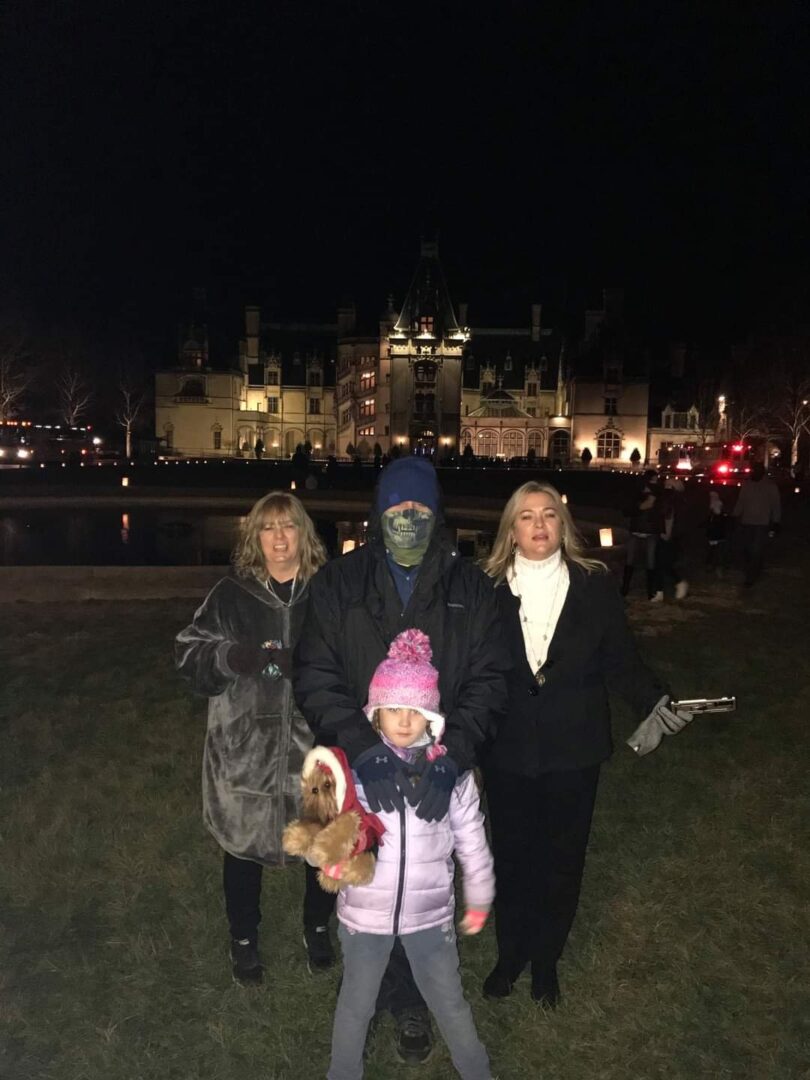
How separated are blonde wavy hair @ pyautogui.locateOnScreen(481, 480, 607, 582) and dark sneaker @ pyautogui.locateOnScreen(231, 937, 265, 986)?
7.04 feet

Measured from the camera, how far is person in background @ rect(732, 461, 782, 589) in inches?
→ 546

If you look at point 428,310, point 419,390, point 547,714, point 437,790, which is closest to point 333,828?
point 437,790

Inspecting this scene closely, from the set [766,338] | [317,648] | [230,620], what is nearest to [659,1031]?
[317,648]

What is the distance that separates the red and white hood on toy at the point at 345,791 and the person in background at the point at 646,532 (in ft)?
32.5

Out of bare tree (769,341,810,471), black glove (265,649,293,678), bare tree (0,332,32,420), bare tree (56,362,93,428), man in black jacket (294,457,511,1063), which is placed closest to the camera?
man in black jacket (294,457,511,1063)

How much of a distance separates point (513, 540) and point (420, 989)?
1.97 meters

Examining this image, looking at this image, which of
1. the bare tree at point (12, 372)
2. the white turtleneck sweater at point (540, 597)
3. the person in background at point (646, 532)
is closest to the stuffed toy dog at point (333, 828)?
the white turtleneck sweater at point (540, 597)

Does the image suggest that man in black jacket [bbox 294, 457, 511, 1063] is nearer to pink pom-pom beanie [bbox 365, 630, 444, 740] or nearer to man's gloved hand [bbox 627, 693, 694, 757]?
pink pom-pom beanie [bbox 365, 630, 444, 740]

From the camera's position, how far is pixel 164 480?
40.8 m

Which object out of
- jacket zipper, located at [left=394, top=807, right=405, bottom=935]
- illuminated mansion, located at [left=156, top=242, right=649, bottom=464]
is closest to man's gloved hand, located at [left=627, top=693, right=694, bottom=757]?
jacket zipper, located at [left=394, top=807, right=405, bottom=935]

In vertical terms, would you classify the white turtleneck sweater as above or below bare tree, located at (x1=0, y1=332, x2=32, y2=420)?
below

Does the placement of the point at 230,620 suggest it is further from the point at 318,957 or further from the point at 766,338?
the point at 766,338

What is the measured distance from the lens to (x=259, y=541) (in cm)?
410

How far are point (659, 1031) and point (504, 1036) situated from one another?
2.31 ft
